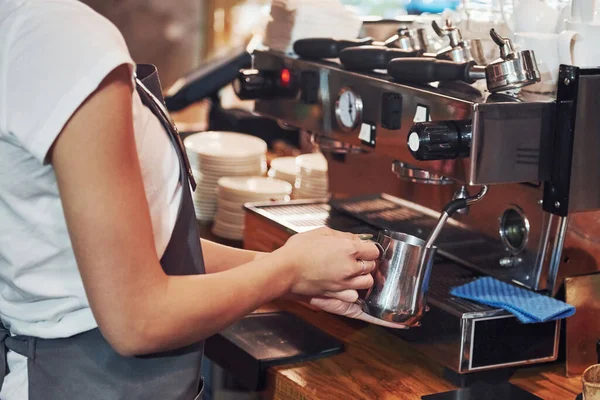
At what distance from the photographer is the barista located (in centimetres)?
89

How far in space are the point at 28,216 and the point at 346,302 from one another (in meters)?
0.48

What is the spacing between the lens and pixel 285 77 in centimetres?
182

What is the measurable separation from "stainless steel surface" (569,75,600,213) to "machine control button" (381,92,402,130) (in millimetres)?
293

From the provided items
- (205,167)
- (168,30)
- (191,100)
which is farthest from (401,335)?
(168,30)

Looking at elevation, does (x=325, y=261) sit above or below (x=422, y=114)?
below

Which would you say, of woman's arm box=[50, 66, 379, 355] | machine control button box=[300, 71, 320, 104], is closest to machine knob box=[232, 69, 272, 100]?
machine control button box=[300, 71, 320, 104]

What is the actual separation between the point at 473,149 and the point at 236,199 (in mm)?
962

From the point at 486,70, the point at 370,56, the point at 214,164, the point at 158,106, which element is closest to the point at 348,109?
the point at 370,56

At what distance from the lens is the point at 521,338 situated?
1.41m

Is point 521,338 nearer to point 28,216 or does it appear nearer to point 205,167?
point 28,216

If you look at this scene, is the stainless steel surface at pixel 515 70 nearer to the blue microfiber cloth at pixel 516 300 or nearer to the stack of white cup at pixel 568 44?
the stack of white cup at pixel 568 44

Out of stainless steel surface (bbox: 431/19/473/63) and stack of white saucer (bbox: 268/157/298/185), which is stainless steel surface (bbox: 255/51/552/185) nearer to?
stainless steel surface (bbox: 431/19/473/63)

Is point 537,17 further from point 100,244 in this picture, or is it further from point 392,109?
point 100,244

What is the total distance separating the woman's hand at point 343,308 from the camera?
1.28 meters
